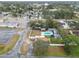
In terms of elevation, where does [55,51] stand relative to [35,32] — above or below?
below

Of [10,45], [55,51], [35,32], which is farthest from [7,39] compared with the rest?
[55,51]

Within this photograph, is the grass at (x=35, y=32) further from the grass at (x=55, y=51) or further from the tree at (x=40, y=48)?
the grass at (x=55, y=51)

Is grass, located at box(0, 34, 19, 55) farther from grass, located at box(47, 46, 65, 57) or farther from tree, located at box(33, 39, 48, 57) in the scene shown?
grass, located at box(47, 46, 65, 57)

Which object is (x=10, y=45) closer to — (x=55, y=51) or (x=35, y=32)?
(x=35, y=32)

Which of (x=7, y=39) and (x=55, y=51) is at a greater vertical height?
(x=7, y=39)

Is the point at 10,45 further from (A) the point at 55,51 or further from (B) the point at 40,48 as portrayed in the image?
(A) the point at 55,51

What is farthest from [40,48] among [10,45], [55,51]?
[10,45]

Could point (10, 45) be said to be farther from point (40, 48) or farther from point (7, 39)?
point (40, 48)

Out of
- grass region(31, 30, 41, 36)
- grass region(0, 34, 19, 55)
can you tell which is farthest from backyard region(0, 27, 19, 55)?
grass region(31, 30, 41, 36)

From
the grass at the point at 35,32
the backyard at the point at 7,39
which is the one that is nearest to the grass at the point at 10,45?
the backyard at the point at 7,39

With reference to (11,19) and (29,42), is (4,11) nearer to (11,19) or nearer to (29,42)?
(11,19)
